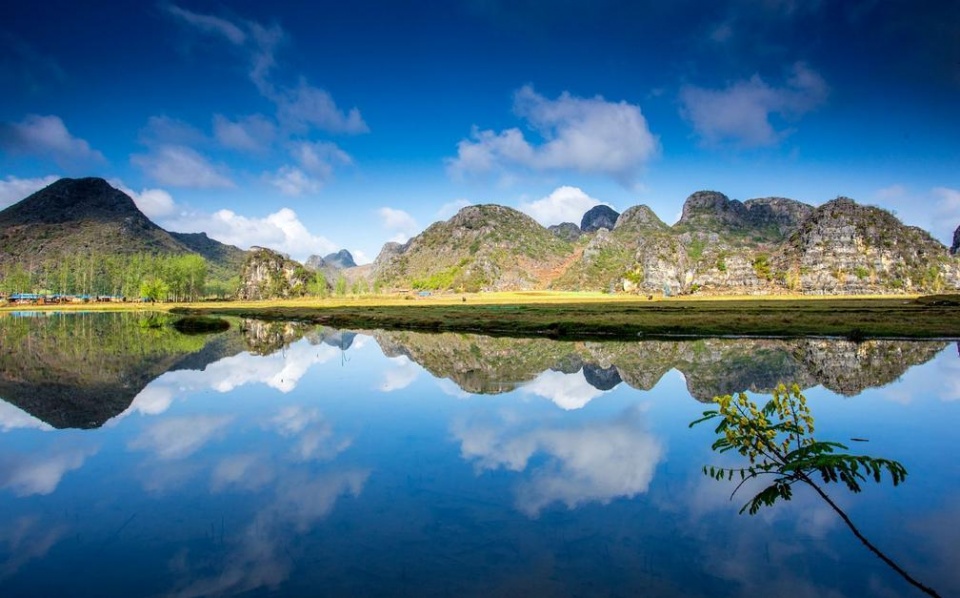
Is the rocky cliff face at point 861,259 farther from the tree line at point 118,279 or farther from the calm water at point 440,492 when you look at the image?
the tree line at point 118,279

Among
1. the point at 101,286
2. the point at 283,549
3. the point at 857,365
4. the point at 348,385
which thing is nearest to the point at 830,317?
the point at 857,365

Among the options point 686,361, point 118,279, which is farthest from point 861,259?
point 118,279

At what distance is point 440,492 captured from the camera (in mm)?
11914

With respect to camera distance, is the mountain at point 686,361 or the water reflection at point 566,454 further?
the mountain at point 686,361

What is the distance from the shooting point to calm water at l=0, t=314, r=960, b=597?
8289 millimetres

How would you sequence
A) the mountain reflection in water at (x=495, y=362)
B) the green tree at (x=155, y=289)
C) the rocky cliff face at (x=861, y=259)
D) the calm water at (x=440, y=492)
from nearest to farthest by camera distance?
A: the calm water at (x=440, y=492), the mountain reflection in water at (x=495, y=362), the green tree at (x=155, y=289), the rocky cliff face at (x=861, y=259)

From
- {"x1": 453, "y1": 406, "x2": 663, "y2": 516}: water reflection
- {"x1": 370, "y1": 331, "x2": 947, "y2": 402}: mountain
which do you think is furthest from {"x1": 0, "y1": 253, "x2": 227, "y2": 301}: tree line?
{"x1": 453, "y1": 406, "x2": 663, "y2": 516}: water reflection

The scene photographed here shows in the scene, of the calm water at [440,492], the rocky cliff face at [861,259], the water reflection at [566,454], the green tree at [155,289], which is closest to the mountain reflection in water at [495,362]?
the calm water at [440,492]

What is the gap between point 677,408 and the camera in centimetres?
2131

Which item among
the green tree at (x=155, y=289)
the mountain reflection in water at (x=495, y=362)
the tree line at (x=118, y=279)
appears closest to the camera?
the mountain reflection in water at (x=495, y=362)

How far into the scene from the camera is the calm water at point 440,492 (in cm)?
829

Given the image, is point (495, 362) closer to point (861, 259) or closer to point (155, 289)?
point (155, 289)

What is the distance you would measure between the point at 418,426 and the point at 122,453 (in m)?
9.12

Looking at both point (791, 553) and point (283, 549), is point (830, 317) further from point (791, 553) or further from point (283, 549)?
point (283, 549)
